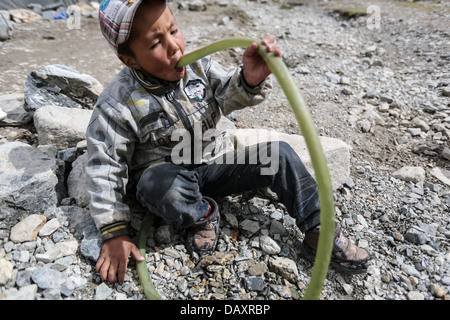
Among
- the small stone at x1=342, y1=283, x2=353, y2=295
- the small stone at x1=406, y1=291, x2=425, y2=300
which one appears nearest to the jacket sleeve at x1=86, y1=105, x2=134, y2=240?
the small stone at x1=342, y1=283, x2=353, y2=295

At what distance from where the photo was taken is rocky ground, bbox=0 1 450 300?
1714 mm

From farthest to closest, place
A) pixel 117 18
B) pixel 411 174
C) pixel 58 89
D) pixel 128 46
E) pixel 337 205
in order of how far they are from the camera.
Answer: pixel 58 89
pixel 411 174
pixel 337 205
pixel 128 46
pixel 117 18

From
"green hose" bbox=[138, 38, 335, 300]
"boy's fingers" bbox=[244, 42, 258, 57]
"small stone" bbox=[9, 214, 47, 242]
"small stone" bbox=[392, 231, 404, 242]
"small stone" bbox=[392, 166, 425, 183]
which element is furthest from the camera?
"small stone" bbox=[392, 166, 425, 183]

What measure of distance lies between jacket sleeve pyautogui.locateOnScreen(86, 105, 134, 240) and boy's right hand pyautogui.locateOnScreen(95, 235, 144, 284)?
0.05m

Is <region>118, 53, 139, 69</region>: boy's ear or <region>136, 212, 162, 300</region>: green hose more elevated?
<region>118, 53, 139, 69</region>: boy's ear

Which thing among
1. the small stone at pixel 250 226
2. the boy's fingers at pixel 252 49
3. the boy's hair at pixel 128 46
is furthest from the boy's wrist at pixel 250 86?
the small stone at pixel 250 226

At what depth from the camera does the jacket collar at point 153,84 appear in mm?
1842

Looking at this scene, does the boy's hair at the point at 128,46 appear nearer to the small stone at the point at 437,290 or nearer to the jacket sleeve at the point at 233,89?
the jacket sleeve at the point at 233,89

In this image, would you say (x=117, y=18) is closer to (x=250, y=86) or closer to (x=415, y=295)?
(x=250, y=86)

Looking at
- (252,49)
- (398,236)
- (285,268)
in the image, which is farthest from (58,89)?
(398,236)

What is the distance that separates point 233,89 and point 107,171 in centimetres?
82

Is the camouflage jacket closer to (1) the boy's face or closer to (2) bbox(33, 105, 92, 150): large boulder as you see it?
(1) the boy's face

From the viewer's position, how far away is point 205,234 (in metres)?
1.91
